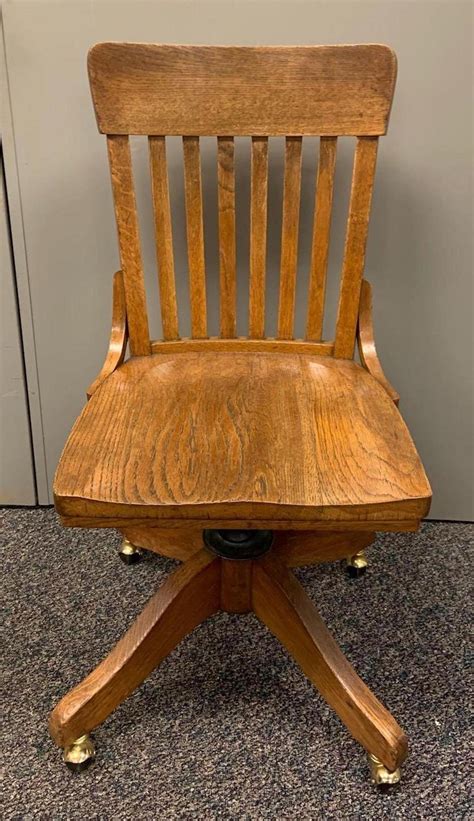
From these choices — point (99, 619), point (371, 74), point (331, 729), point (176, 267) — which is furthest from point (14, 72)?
point (331, 729)

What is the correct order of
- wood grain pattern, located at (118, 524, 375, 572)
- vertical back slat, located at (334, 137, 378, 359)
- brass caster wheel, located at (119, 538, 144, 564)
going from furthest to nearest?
brass caster wheel, located at (119, 538, 144, 564), wood grain pattern, located at (118, 524, 375, 572), vertical back slat, located at (334, 137, 378, 359)

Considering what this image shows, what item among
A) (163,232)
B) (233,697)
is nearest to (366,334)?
(163,232)

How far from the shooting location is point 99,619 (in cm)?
123

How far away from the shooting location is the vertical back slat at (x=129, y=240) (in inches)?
41.3

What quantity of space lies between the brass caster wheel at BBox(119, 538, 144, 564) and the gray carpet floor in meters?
0.02

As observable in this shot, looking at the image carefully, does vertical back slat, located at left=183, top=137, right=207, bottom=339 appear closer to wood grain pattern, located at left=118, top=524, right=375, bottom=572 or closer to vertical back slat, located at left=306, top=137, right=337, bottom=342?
vertical back slat, located at left=306, top=137, right=337, bottom=342

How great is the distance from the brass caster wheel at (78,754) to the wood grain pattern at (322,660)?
1.02 feet

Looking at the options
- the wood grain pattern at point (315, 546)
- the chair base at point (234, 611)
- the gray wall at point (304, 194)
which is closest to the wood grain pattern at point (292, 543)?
the wood grain pattern at point (315, 546)

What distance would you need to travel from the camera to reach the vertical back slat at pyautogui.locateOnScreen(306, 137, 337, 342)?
3.47 ft

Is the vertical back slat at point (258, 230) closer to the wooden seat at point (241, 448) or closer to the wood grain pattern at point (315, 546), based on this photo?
the wooden seat at point (241, 448)

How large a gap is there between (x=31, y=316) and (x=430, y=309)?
2.55ft

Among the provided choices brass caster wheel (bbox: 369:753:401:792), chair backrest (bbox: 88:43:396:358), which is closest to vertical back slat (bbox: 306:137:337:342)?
chair backrest (bbox: 88:43:396:358)

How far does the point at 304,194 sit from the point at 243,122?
22 centimetres

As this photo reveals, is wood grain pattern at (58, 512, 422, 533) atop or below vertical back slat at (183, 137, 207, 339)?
below
